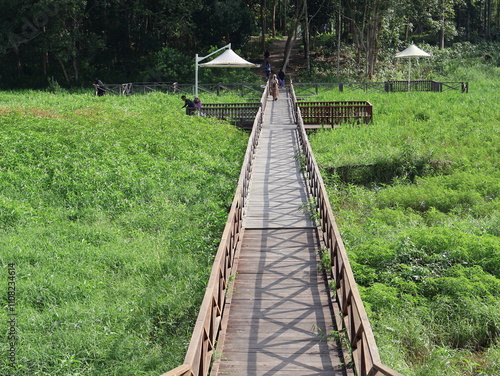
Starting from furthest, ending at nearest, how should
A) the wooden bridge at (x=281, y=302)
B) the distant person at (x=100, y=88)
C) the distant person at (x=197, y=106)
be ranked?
1. the distant person at (x=100, y=88)
2. the distant person at (x=197, y=106)
3. the wooden bridge at (x=281, y=302)

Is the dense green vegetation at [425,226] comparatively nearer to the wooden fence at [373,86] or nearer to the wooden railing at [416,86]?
the wooden fence at [373,86]

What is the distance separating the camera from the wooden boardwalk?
7.27 meters

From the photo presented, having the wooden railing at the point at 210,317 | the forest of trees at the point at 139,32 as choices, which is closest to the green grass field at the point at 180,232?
the wooden railing at the point at 210,317

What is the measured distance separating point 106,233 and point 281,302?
5324mm

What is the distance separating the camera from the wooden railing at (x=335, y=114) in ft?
85.5

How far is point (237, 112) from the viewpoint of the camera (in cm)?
2650

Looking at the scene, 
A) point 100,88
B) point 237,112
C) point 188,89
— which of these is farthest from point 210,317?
point 188,89

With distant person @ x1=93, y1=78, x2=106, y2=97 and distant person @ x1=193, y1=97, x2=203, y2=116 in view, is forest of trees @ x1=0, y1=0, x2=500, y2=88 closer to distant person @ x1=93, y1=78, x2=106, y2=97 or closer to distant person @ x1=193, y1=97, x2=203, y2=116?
distant person @ x1=93, y1=78, x2=106, y2=97

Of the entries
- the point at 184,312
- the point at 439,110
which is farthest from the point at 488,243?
the point at 439,110

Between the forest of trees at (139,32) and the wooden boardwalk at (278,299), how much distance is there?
29.4 metres

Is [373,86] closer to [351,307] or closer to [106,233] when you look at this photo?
[106,233]

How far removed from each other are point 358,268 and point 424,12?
1571 inches

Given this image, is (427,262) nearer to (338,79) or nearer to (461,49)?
(338,79)

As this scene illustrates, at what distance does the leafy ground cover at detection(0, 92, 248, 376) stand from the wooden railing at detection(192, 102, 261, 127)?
1958mm
